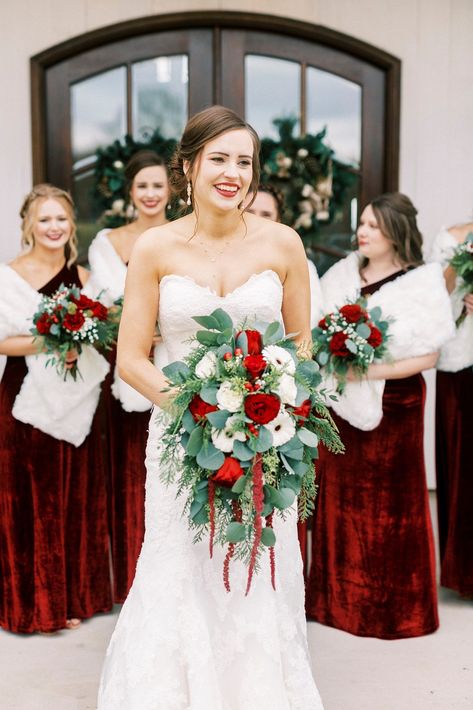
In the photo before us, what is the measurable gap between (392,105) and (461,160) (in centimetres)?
56

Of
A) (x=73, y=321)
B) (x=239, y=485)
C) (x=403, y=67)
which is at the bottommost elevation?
(x=239, y=485)

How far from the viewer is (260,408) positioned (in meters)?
2.21

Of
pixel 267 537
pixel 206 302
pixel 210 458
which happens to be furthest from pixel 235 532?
pixel 206 302

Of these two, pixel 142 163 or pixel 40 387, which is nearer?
pixel 40 387

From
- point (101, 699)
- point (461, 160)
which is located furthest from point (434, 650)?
point (461, 160)

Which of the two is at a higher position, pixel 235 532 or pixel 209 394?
pixel 209 394

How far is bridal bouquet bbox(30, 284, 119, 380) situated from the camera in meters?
3.71

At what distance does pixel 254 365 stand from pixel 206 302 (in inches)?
16.8

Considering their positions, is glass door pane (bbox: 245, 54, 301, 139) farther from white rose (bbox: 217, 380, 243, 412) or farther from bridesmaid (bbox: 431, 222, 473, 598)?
white rose (bbox: 217, 380, 243, 412)

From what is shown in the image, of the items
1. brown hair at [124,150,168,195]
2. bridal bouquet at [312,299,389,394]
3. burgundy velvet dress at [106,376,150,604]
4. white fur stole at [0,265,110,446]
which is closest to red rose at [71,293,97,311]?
white fur stole at [0,265,110,446]

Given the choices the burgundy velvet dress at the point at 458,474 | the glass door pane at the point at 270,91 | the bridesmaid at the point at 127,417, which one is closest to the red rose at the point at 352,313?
the burgundy velvet dress at the point at 458,474

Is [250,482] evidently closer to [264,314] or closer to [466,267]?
[264,314]

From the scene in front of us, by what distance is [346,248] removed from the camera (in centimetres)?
566

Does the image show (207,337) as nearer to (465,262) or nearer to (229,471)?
(229,471)
